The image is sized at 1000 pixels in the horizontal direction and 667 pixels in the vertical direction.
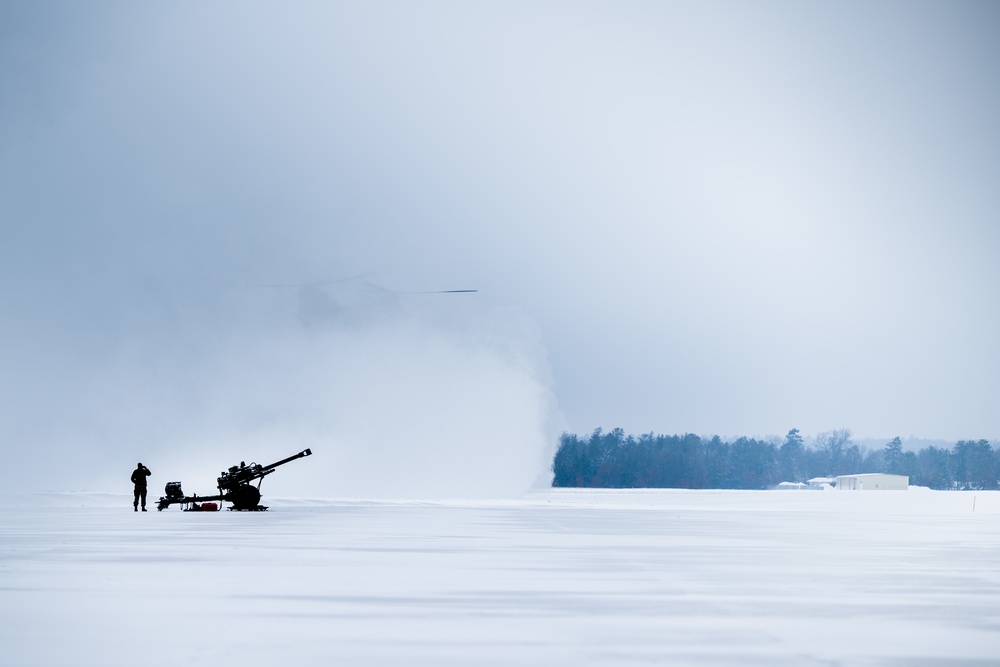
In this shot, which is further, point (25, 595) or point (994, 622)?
point (25, 595)

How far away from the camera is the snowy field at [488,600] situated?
12164mm

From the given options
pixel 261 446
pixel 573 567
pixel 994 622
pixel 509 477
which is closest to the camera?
pixel 994 622

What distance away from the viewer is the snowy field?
39.9ft

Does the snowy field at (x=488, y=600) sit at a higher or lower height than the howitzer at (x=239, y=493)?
lower

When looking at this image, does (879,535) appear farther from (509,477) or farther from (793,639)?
(509,477)

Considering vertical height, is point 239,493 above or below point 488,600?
above

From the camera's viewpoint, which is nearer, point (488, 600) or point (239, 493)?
point (488, 600)

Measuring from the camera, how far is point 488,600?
54.6 ft

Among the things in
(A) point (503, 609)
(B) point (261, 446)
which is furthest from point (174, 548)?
(B) point (261, 446)

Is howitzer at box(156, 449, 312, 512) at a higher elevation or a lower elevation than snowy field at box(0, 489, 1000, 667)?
higher

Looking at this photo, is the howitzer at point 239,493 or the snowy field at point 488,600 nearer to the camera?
the snowy field at point 488,600

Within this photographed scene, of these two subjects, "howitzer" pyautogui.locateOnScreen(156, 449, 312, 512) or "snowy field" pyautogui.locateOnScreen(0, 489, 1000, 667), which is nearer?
"snowy field" pyautogui.locateOnScreen(0, 489, 1000, 667)

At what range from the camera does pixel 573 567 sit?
878 inches

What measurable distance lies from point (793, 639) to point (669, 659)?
1.85 m
